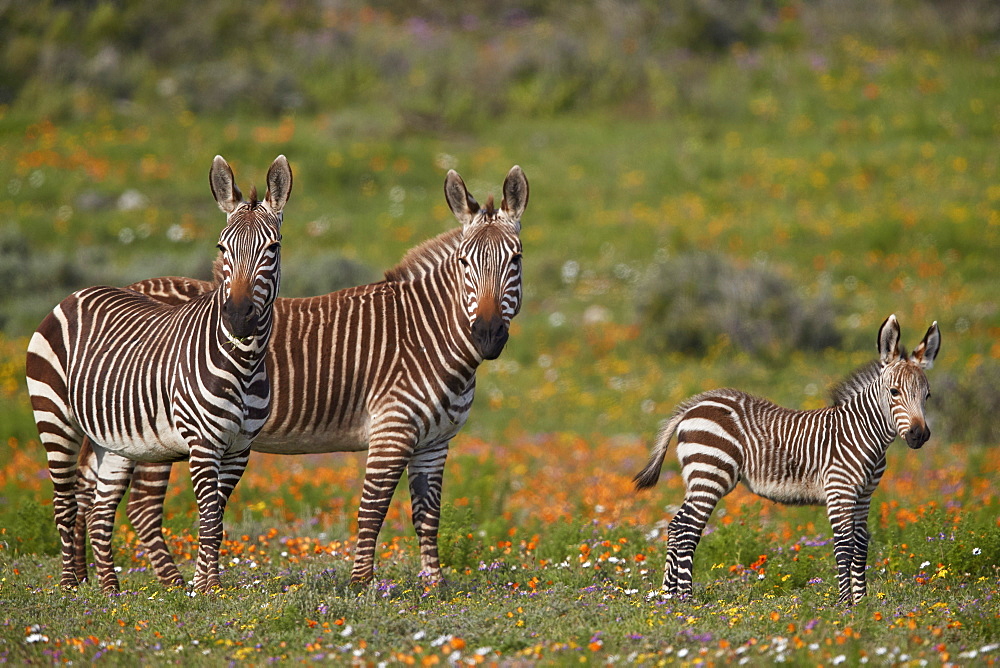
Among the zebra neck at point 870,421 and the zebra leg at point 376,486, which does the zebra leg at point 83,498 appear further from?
the zebra neck at point 870,421

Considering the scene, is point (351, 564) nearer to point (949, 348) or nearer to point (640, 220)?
point (949, 348)

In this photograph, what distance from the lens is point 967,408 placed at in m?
15.6

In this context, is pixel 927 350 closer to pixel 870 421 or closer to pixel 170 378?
pixel 870 421

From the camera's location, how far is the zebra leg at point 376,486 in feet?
24.5

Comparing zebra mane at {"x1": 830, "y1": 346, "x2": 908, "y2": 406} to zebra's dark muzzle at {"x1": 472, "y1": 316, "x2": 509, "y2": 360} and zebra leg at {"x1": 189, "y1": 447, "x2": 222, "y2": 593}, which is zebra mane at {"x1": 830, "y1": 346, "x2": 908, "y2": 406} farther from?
zebra leg at {"x1": 189, "y1": 447, "x2": 222, "y2": 593}

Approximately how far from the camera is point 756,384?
1738 cm

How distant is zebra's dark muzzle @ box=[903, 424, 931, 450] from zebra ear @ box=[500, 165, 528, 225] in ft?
10.4

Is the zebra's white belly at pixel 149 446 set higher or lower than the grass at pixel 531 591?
higher

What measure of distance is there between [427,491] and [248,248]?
2417 mm

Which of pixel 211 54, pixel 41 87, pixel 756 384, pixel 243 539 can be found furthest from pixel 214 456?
pixel 211 54

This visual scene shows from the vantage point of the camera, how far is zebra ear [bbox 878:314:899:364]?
24.7ft

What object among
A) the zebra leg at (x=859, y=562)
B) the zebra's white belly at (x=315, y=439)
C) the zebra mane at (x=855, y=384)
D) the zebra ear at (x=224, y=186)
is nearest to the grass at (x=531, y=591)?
the zebra leg at (x=859, y=562)

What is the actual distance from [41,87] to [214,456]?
25.4 m

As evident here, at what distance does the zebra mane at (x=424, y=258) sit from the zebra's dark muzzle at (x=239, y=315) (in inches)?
76.9
